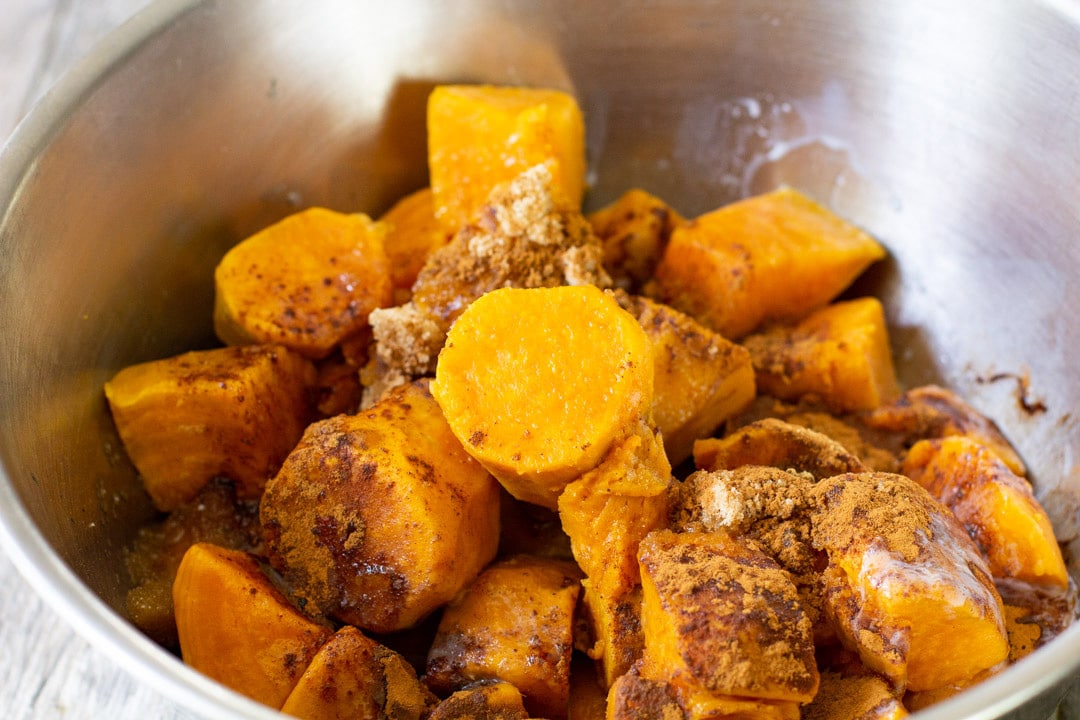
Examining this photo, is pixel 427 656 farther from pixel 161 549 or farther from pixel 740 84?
pixel 740 84

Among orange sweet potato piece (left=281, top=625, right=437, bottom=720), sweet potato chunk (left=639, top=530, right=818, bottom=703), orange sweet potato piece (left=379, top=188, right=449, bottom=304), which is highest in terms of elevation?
orange sweet potato piece (left=379, top=188, right=449, bottom=304)

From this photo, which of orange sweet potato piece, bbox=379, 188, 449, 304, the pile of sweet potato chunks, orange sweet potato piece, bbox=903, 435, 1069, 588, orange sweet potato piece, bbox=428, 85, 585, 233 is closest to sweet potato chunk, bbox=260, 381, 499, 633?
the pile of sweet potato chunks

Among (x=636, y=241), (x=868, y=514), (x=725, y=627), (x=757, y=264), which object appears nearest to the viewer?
(x=725, y=627)

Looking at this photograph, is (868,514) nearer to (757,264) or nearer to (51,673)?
(757,264)

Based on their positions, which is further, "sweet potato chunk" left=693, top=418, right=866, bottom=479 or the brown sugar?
"sweet potato chunk" left=693, top=418, right=866, bottom=479

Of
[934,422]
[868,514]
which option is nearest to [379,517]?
[868,514]

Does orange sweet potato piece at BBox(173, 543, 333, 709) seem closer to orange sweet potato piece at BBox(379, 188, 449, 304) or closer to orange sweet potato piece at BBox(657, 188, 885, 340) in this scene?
orange sweet potato piece at BBox(379, 188, 449, 304)

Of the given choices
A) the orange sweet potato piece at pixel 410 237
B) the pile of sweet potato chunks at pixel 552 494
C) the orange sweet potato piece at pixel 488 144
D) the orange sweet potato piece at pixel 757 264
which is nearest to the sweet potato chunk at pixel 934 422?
the pile of sweet potato chunks at pixel 552 494
